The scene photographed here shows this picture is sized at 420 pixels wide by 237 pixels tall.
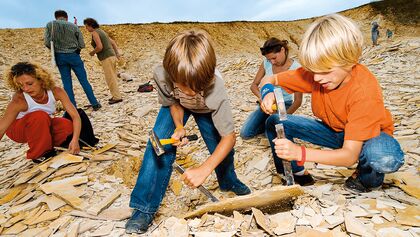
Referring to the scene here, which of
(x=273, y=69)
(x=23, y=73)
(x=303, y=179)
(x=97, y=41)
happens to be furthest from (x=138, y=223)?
(x=97, y=41)

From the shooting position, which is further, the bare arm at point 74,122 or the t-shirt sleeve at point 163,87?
the bare arm at point 74,122

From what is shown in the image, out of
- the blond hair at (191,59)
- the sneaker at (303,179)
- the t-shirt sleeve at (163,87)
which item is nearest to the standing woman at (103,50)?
the t-shirt sleeve at (163,87)

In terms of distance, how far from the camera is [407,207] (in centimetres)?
220

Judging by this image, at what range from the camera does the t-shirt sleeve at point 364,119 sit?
2066mm

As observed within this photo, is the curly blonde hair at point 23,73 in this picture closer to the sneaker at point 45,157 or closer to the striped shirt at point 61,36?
the sneaker at point 45,157

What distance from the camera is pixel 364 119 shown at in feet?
6.84

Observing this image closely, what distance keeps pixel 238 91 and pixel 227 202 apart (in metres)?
6.58

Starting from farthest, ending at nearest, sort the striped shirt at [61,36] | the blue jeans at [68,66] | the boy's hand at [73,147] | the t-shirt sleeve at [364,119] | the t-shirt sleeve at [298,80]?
1. the blue jeans at [68,66]
2. the striped shirt at [61,36]
3. the boy's hand at [73,147]
4. the t-shirt sleeve at [298,80]
5. the t-shirt sleeve at [364,119]

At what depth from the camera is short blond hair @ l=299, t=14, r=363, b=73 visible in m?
1.93

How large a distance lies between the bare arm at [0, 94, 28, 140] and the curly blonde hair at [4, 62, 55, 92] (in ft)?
0.56

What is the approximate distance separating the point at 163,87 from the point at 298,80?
4.54ft

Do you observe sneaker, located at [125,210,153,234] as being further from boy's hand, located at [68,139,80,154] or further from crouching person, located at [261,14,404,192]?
boy's hand, located at [68,139,80,154]

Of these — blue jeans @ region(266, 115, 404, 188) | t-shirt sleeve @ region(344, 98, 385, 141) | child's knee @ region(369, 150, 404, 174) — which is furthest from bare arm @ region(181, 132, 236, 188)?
child's knee @ region(369, 150, 404, 174)

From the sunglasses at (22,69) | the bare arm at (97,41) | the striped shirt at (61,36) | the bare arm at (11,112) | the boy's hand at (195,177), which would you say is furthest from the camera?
the bare arm at (97,41)
